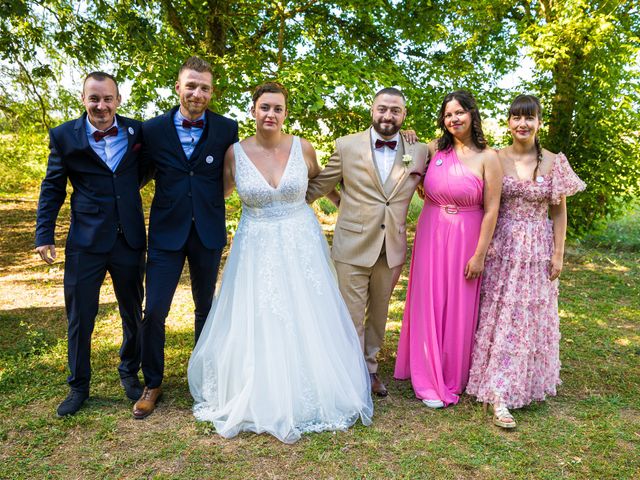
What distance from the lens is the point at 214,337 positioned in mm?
3773

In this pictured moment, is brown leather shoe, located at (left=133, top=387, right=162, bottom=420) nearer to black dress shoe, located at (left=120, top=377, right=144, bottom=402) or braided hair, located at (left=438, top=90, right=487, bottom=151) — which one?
black dress shoe, located at (left=120, top=377, right=144, bottom=402)

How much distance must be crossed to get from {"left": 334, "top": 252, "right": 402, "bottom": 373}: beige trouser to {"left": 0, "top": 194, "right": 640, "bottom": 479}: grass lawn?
0.59 metres

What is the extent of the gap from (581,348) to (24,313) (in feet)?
20.8

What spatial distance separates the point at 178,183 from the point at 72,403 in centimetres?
179

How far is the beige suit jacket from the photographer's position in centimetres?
388

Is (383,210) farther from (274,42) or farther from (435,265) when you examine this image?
(274,42)

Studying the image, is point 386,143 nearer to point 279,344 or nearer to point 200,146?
point 200,146

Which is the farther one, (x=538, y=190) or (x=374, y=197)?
(x=374, y=197)

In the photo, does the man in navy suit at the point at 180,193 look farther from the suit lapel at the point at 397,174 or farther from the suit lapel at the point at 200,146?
the suit lapel at the point at 397,174

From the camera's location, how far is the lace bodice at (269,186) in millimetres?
3680

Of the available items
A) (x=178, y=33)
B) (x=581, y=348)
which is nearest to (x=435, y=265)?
(x=581, y=348)

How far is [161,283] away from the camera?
144 inches

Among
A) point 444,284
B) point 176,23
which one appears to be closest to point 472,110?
point 444,284

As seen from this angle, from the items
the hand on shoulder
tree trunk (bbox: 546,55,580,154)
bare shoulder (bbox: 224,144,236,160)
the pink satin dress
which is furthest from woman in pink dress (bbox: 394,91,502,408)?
tree trunk (bbox: 546,55,580,154)
